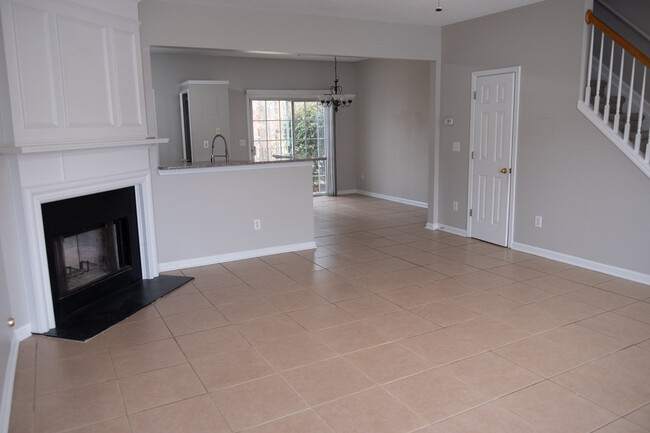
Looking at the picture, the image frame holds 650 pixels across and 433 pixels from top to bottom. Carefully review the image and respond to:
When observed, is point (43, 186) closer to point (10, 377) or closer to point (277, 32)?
point (10, 377)

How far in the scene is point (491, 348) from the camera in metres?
3.10

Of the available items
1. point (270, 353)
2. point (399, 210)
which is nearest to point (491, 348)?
point (270, 353)

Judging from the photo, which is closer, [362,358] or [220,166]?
[362,358]

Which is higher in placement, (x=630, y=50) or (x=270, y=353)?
(x=630, y=50)

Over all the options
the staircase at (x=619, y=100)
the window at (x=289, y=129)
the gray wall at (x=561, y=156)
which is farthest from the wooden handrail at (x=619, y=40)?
the window at (x=289, y=129)

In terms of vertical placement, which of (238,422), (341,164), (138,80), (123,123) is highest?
(138,80)

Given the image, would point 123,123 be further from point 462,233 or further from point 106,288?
point 462,233

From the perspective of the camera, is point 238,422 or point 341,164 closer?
point 238,422

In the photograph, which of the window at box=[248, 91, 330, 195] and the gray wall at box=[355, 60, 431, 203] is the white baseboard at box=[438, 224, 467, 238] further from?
the window at box=[248, 91, 330, 195]

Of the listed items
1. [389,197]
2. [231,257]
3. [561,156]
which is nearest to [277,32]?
[231,257]

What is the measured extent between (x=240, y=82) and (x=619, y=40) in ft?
19.7

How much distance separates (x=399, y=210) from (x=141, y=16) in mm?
5017

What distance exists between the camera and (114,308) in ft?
12.7

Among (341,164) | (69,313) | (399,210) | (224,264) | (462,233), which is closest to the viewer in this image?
(69,313)
